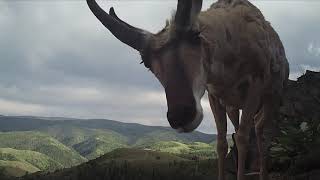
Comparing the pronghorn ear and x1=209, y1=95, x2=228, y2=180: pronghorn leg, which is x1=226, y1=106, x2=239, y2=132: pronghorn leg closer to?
x1=209, y1=95, x2=228, y2=180: pronghorn leg

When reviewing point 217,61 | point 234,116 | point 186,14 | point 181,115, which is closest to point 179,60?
point 186,14

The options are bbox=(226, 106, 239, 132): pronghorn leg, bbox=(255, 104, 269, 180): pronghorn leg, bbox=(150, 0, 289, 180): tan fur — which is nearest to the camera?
bbox=(150, 0, 289, 180): tan fur

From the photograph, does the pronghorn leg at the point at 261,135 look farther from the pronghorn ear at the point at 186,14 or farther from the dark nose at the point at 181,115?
the dark nose at the point at 181,115

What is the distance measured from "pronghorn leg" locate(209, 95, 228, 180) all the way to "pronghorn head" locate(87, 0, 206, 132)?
288 cm

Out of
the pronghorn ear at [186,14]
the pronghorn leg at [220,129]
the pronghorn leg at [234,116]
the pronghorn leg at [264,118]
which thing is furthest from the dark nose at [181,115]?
the pronghorn leg at [234,116]

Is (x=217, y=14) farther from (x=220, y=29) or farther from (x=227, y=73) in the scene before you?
(x=227, y=73)

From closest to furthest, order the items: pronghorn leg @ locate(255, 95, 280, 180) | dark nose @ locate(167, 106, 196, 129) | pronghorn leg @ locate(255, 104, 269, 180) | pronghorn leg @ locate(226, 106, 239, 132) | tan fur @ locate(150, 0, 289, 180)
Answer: dark nose @ locate(167, 106, 196, 129)
tan fur @ locate(150, 0, 289, 180)
pronghorn leg @ locate(255, 95, 280, 180)
pronghorn leg @ locate(255, 104, 269, 180)
pronghorn leg @ locate(226, 106, 239, 132)

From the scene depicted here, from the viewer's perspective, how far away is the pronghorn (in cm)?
530

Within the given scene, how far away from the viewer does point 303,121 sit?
15.2 metres

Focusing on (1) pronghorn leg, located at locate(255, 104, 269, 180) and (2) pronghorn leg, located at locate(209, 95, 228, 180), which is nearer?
(2) pronghorn leg, located at locate(209, 95, 228, 180)

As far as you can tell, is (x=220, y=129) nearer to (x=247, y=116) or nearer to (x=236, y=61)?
(x=247, y=116)

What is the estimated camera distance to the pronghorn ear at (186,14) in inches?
210

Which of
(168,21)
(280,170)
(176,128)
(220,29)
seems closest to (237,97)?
(220,29)

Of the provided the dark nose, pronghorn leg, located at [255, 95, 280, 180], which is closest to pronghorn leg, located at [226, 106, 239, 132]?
pronghorn leg, located at [255, 95, 280, 180]
